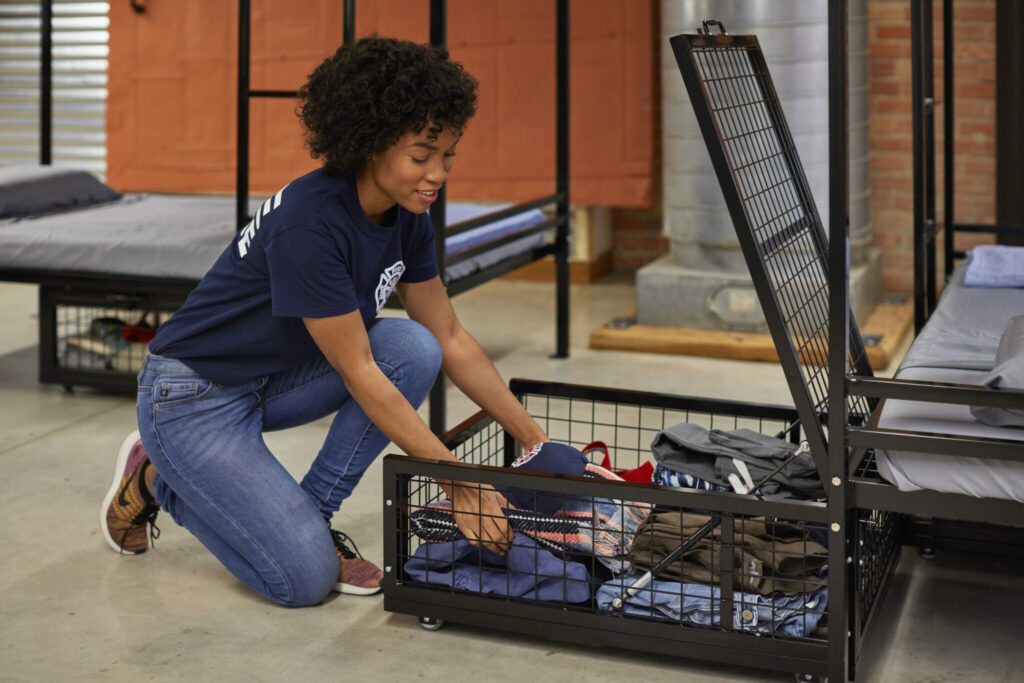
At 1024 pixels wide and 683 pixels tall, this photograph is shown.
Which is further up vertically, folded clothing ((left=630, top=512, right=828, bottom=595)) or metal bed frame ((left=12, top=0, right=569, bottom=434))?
metal bed frame ((left=12, top=0, right=569, bottom=434))

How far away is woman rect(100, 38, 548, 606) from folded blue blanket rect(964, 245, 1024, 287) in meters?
1.37

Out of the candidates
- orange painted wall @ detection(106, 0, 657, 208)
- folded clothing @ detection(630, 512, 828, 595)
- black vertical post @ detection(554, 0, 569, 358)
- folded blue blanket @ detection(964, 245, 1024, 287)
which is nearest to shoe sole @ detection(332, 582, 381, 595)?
folded clothing @ detection(630, 512, 828, 595)

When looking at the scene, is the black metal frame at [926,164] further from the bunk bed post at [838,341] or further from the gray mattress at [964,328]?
the bunk bed post at [838,341]

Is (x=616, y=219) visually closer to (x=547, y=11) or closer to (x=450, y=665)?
(x=547, y=11)

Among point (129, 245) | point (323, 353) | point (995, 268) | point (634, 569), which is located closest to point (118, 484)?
point (323, 353)

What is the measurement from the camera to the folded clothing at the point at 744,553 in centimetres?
210

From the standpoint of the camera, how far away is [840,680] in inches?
81.0

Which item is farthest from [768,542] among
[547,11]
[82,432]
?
[547,11]

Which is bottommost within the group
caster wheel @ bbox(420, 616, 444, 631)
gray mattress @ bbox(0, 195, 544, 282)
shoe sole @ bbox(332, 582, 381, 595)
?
caster wheel @ bbox(420, 616, 444, 631)

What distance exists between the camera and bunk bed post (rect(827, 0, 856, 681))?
73.6 inches

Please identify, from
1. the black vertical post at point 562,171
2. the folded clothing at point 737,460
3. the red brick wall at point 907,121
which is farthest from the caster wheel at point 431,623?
the red brick wall at point 907,121

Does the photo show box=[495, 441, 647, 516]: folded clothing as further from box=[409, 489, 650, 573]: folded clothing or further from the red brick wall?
the red brick wall

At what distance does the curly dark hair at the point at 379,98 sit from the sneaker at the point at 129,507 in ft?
2.72

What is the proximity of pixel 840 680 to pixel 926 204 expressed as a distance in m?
1.73
